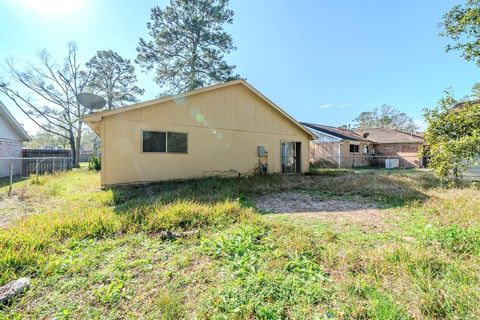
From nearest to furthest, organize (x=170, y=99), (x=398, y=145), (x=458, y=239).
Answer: (x=458, y=239), (x=170, y=99), (x=398, y=145)

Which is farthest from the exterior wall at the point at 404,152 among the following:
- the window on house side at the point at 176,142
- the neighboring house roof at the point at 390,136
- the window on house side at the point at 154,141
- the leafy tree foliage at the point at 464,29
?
the window on house side at the point at 154,141

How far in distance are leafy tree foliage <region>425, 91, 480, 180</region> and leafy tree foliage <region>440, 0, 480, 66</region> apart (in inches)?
262

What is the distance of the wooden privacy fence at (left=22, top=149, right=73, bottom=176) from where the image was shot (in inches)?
509

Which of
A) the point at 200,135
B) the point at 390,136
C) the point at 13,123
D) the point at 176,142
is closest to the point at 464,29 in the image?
Answer: the point at 200,135

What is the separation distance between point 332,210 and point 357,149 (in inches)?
689

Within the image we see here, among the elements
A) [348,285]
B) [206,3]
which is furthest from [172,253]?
[206,3]

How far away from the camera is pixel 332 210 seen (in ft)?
18.3

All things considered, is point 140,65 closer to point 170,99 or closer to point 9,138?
point 9,138

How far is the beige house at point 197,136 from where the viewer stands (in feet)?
25.2

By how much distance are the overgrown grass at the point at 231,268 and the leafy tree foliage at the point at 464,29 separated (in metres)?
8.65

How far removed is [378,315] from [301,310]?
63 centimetres

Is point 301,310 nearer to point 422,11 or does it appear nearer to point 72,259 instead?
point 72,259

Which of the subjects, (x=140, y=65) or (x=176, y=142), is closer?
(x=176, y=142)

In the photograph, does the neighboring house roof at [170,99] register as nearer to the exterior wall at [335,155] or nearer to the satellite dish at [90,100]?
the satellite dish at [90,100]
